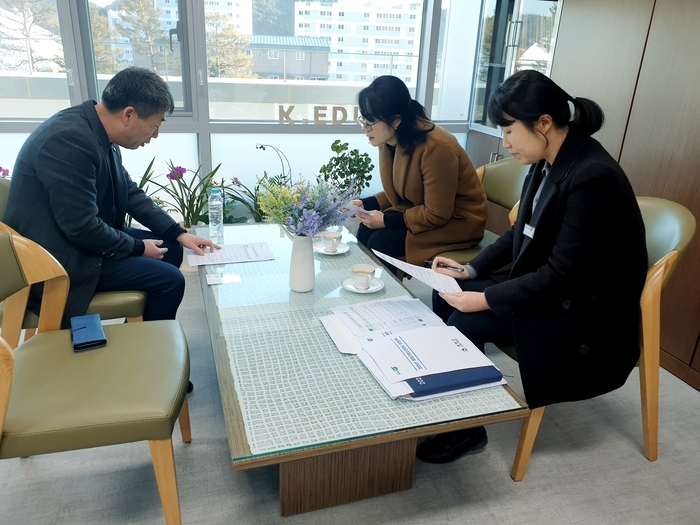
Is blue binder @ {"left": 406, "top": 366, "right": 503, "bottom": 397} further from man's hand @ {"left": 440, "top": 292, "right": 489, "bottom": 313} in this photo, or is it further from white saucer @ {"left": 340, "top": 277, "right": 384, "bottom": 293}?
white saucer @ {"left": 340, "top": 277, "right": 384, "bottom": 293}

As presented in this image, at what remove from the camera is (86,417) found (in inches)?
46.2

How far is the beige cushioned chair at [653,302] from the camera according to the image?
4.99 ft

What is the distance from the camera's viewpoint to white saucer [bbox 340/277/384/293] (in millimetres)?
1764

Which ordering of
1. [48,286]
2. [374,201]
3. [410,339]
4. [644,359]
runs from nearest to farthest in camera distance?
[410,339], [48,286], [644,359], [374,201]

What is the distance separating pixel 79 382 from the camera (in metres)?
1.28

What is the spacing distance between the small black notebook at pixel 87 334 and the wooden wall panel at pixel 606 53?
228cm

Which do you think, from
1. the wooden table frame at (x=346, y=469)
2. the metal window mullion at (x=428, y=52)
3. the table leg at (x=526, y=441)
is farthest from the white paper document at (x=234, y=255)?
the metal window mullion at (x=428, y=52)

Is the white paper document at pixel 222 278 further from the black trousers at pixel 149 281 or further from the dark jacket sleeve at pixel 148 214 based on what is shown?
the dark jacket sleeve at pixel 148 214

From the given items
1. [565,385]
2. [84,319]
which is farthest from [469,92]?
[84,319]

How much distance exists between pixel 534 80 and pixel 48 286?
4.97 feet

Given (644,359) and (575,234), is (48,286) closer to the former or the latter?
(575,234)

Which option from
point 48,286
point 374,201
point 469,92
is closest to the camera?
point 48,286

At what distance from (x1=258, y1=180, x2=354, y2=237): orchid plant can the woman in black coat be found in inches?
18.1

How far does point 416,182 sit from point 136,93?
121 centimetres
